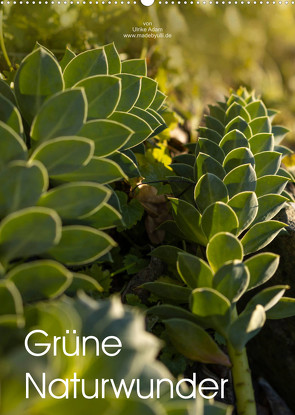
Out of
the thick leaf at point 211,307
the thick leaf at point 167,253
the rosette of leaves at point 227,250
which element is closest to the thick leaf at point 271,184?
the rosette of leaves at point 227,250

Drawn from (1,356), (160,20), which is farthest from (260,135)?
(160,20)

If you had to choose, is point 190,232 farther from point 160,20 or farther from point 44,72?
point 160,20

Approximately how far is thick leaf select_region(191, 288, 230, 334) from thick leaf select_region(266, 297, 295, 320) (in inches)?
4.4

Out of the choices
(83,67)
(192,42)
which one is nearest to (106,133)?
(83,67)

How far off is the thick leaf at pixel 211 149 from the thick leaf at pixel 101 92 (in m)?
0.25

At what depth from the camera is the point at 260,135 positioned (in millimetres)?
998

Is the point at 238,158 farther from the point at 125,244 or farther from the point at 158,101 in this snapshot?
the point at 125,244

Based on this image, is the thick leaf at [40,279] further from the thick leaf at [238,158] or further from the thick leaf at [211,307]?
the thick leaf at [238,158]

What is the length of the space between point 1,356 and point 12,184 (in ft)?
0.71

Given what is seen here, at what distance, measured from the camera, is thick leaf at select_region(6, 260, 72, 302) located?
0.57m

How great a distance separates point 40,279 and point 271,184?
0.52 metres

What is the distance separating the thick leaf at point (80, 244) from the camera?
65 centimetres

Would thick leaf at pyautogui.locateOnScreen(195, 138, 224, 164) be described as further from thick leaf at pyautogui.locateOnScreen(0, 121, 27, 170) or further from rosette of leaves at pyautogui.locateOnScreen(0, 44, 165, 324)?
thick leaf at pyautogui.locateOnScreen(0, 121, 27, 170)

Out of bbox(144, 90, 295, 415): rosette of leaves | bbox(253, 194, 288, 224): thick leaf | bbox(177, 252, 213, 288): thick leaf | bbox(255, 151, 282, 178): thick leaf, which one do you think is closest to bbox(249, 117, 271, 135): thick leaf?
bbox(144, 90, 295, 415): rosette of leaves
